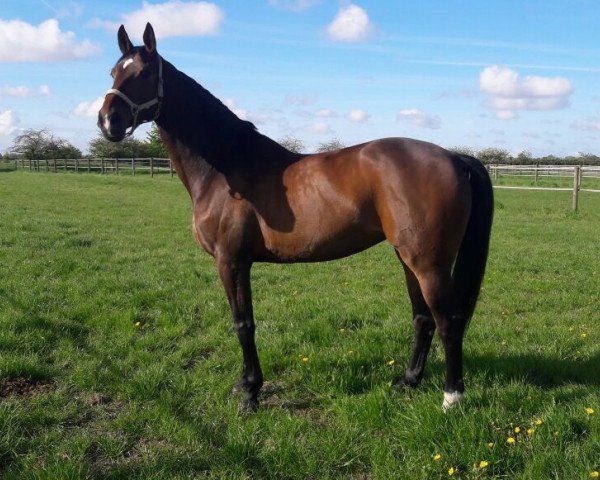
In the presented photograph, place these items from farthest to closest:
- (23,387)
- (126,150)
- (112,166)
Result: (126,150), (112,166), (23,387)

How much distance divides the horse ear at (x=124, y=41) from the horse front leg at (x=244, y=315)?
5.83 feet

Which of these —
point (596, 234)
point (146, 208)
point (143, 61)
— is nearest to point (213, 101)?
point (143, 61)

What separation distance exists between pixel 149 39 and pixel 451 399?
342 centimetres

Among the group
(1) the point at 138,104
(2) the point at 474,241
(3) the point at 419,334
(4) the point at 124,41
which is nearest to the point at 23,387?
(1) the point at 138,104

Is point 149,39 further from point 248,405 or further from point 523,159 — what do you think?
point 523,159

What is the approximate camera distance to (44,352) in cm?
475

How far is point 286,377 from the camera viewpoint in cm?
439

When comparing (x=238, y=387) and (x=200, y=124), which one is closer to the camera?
(x=238, y=387)

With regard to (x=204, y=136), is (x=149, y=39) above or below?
above

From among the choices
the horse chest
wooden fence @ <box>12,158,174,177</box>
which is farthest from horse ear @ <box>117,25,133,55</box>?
wooden fence @ <box>12,158,174,177</box>

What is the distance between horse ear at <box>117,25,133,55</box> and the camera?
157 inches

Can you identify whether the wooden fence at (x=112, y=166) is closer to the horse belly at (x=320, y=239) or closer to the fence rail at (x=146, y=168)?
the fence rail at (x=146, y=168)

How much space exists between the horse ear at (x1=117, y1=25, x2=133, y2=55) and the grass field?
8.34 feet

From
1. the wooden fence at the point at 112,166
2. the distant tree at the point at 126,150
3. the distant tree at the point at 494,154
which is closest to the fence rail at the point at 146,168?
the wooden fence at the point at 112,166
